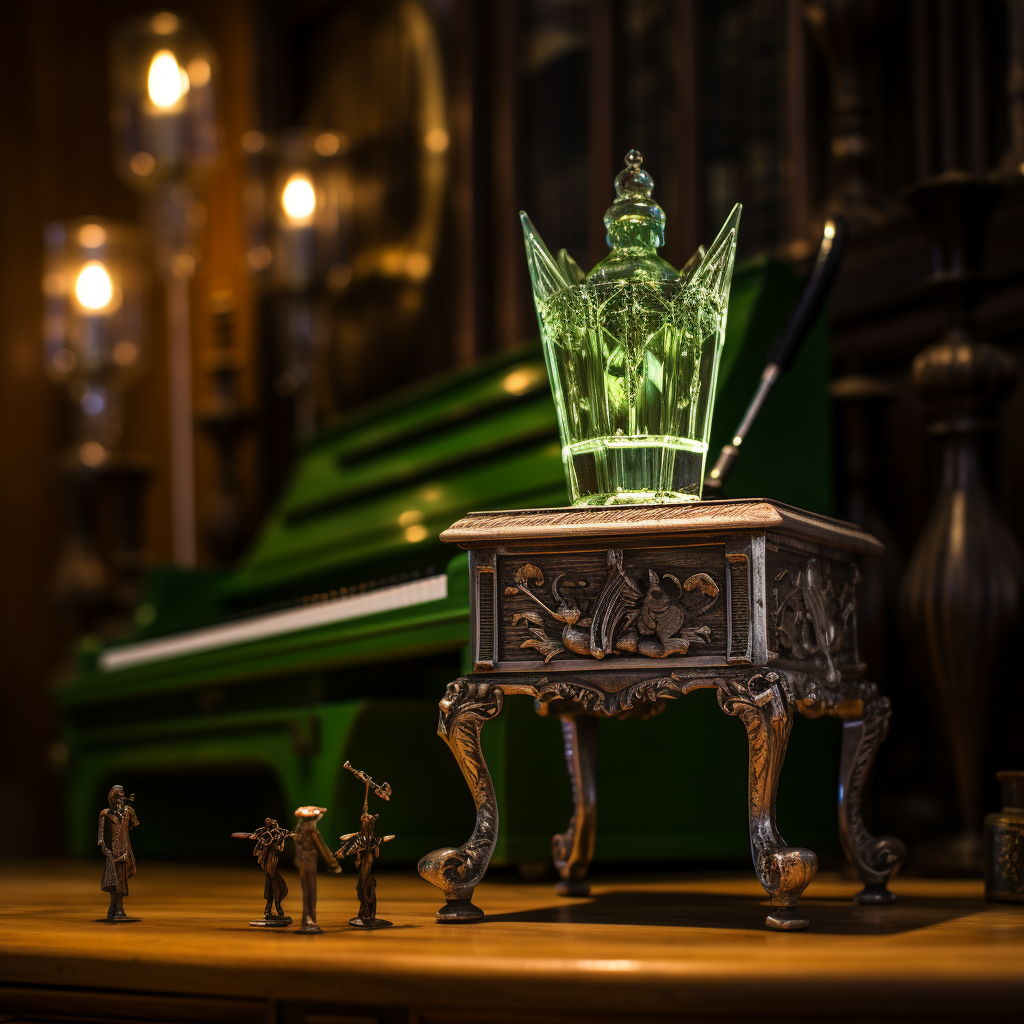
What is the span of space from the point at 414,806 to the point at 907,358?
3.97 ft

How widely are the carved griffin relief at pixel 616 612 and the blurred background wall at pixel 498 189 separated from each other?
873mm

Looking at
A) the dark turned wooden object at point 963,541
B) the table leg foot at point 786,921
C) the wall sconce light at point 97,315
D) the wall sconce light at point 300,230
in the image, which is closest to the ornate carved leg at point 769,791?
the table leg foot at point 786,921

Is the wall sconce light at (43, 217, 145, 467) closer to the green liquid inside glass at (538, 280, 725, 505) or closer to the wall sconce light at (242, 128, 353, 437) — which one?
the wall sconce light at (242, 128, 353, 437)

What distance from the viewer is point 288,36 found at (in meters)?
4.81

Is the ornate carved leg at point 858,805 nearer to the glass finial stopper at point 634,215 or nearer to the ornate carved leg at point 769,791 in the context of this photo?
the ornate carved leg at point 769,791

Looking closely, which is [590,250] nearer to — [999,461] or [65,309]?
[999,461]

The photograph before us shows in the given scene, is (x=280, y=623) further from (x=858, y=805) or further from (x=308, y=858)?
(x=858, y=805)

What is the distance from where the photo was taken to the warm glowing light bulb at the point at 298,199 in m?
4.05

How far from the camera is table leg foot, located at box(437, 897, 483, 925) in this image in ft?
5.45

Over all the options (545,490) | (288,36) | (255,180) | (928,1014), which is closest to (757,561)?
(928,1014)

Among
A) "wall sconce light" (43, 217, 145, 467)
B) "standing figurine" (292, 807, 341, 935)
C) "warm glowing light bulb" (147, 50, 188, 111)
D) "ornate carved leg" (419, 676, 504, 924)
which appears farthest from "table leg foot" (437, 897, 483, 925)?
"warm glowing light bulb" (147, 50, 188, 111)

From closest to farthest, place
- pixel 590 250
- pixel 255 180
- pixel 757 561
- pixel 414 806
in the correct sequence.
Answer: pixel 757 561, pixel 414 806, pixel 590 250, pixel 255 180

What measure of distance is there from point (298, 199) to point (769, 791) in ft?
9.53

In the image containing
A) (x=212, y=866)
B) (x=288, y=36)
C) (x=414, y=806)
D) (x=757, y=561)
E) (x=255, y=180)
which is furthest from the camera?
(x=288, y=36)
